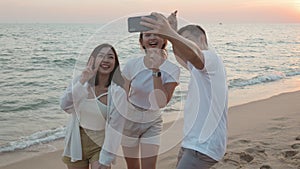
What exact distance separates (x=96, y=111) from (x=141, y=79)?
1.46ft

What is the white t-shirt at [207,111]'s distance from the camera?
252 centimetres

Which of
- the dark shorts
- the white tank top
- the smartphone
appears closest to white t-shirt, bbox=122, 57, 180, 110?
the white tank top

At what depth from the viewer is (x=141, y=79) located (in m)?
3.31

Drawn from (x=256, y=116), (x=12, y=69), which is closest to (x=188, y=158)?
(x=256, y=116)

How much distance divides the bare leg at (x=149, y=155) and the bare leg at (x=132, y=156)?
2.8 inches

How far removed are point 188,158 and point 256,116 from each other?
5913mm

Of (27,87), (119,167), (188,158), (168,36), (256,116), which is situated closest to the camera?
(168,36)

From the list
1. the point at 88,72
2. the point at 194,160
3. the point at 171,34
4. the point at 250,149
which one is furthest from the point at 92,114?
the point at 250,149

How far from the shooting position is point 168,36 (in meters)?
2.15

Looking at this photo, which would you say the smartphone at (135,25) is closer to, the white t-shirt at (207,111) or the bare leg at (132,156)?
the white t-shirt at (207,111)

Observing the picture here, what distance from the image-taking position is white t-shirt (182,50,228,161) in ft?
8.28

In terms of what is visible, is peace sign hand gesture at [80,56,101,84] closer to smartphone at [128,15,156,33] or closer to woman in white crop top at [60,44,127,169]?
woman in white crop top at [60,44,127,169]

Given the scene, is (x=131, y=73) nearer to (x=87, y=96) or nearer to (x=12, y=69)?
(x=87, y=96)

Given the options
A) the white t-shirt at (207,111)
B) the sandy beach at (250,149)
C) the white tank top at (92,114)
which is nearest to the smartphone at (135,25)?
the white t-shirt at (207,111)
